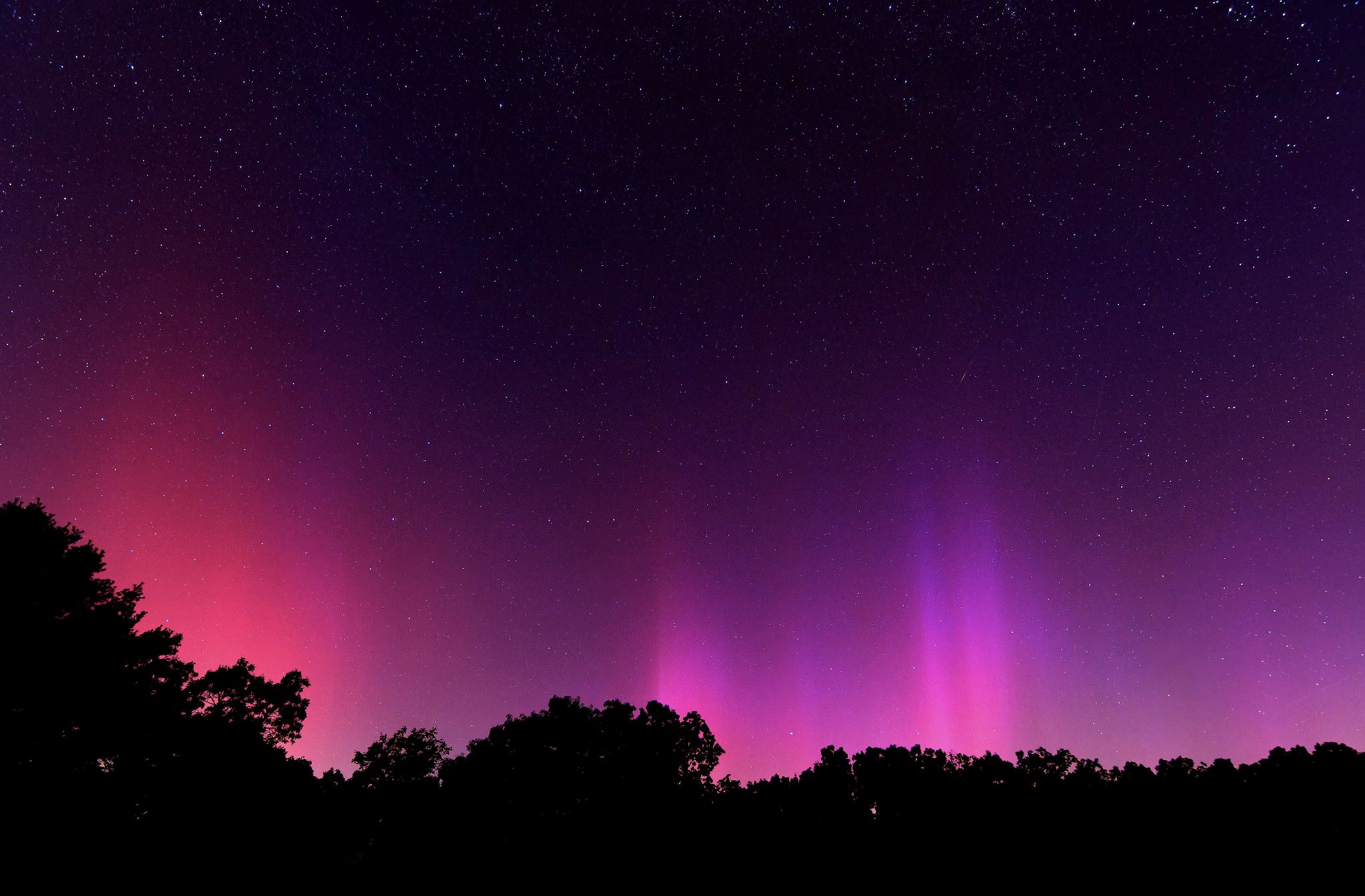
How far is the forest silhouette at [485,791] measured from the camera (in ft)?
63.9

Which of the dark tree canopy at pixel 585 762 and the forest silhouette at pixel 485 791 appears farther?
the dark tree canopy at pixel 585 762

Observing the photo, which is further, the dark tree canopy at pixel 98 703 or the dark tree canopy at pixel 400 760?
the dark tree canopy at pixel 400 760

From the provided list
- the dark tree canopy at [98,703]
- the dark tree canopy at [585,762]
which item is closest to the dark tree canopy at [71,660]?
the dark tree canopy at [98,703]

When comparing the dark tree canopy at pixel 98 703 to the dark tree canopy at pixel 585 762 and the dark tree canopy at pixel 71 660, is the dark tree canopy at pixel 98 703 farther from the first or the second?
the dark tree canopy at pixel 585 762

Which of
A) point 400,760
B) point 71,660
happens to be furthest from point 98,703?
point 400,760

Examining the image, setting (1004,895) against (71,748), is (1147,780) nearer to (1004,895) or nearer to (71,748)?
(1004,895)

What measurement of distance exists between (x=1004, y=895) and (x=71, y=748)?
31.2m

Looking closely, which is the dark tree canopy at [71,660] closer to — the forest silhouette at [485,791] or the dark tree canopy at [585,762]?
the forest silhouette at [485,791]

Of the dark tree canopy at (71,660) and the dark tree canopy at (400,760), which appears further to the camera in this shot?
the dark tree canopy at (400,760)

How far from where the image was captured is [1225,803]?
24125 millimetres

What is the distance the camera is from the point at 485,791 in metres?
34.0

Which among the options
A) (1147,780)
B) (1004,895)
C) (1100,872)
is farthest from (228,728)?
(1147,780)

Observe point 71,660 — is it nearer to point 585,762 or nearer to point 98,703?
point 98,703

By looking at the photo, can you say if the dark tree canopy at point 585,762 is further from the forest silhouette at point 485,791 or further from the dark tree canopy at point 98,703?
the dark tree canopy at point 98,703
